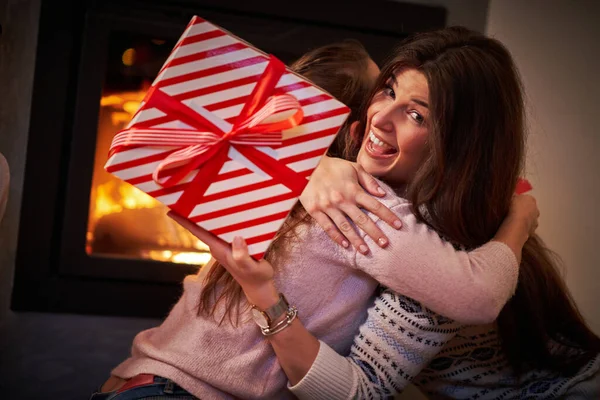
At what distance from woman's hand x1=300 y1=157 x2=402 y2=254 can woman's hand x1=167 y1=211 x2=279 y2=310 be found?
16cm

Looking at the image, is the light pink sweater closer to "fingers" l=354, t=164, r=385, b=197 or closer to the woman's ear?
"fingers" l=354, t=164, r=385, b=197

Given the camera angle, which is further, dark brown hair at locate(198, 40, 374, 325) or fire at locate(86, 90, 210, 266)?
fire at locate(86, 90, 210, 266)

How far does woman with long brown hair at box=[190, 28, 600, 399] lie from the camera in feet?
3.38

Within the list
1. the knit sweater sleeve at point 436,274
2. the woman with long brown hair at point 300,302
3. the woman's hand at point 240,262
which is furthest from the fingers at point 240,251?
the knit sweater sleeve at point 436,274

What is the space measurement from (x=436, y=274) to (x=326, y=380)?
0.26 metres

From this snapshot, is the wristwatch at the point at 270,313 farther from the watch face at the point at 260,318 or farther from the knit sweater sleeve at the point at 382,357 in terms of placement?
the knit sweater sleeve at the point at 382,357

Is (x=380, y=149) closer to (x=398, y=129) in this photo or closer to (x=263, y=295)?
(x=398, y=129)

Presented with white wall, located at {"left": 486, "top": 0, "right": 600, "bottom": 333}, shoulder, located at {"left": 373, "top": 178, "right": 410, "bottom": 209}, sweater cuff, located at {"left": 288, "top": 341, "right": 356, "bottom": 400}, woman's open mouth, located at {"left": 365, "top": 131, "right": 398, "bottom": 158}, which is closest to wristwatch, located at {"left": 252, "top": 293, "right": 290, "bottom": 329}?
sweater cuff, located at {"left": 288, "top": 341, "right": 356, "bottom": 400}

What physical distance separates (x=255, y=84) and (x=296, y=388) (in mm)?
512

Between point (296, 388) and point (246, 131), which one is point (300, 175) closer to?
point (246, 131)

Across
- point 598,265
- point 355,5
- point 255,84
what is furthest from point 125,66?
point 598,265

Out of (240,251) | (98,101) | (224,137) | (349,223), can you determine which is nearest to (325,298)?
(349,223)

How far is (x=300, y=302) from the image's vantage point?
3.51 ft

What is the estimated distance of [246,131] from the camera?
2.87 ft
